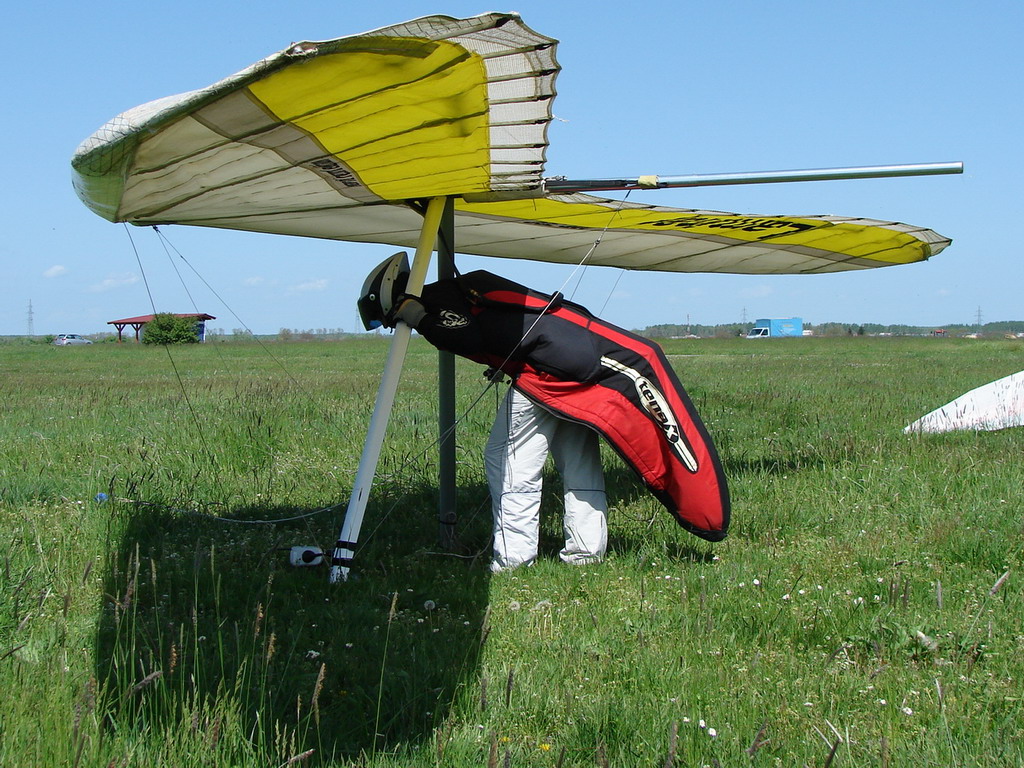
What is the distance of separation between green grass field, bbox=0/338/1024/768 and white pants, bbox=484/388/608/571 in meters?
0.17

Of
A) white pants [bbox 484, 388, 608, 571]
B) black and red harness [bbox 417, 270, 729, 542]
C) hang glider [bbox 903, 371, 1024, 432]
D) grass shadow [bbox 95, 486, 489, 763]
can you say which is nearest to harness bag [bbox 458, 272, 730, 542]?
black and red harness [bbox 417, 270, 729, 542]

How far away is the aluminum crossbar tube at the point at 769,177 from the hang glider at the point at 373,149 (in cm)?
4

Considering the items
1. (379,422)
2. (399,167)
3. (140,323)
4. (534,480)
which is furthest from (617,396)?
(140,323)

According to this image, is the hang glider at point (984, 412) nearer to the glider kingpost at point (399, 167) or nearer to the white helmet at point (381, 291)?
the glider kingpost at point (399, 167)

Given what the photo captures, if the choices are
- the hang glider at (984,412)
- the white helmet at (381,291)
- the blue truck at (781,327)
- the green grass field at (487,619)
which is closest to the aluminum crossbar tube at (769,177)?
the white helmet at (381,291)

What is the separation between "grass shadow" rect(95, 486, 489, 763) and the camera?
2.73 meters

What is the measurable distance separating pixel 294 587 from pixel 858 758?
2802 millimetres

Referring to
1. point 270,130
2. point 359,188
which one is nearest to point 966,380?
point 359,188

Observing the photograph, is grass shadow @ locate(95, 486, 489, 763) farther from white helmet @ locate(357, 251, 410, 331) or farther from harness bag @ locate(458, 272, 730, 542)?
white helmet @ locate(357, 251, 410, 331)

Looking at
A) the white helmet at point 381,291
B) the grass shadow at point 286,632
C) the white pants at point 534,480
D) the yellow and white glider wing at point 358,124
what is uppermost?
the yellow and white glider wing at point 358,124

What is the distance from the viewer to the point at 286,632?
3.76m

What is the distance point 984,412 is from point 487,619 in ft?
25.6

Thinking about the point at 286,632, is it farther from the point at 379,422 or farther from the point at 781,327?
the point at 781,327

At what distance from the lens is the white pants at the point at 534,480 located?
4.71 metres
